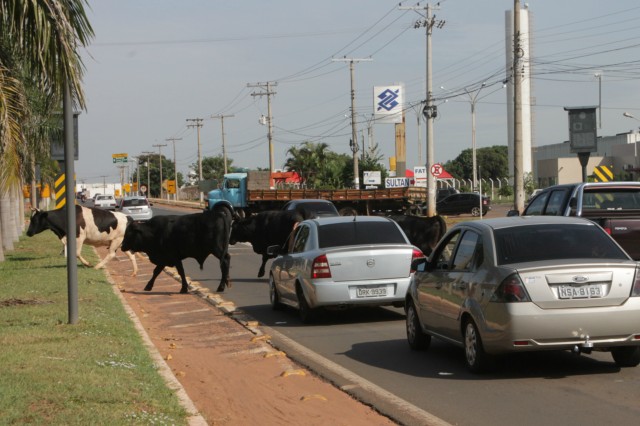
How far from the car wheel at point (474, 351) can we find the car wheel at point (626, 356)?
139 cm

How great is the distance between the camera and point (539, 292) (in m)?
9.78

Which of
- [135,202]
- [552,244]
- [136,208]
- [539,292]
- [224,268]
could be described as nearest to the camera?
[539,292]

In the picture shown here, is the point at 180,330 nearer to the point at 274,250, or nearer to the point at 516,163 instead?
the point at 274,250

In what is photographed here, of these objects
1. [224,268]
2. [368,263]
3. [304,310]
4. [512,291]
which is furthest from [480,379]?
[224,268]

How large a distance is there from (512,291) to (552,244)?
3.38 ft

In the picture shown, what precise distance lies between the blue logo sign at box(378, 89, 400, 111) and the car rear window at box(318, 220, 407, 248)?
80.1 meters

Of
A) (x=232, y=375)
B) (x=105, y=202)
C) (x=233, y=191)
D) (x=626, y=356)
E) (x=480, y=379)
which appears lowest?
(x=232, y=375)

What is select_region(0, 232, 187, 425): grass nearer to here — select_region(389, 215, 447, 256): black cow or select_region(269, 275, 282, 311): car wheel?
select_region(269, 275, 282, 311): car wheel

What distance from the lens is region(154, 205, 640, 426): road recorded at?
8688 mm

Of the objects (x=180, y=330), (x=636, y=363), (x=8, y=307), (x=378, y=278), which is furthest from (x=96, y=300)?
(x=636, y=363)

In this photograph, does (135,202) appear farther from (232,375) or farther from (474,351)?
(474,351)

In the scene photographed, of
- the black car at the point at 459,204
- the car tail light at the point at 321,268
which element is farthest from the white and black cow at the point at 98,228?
the black car at the point at 459,204

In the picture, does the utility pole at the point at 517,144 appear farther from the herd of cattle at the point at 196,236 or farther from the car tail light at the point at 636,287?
the car tail light at the point at 636,287

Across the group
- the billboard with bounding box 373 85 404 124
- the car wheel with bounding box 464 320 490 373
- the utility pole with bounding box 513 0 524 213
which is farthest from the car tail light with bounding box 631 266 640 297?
the billboard with bounding box 373 85 404 124
